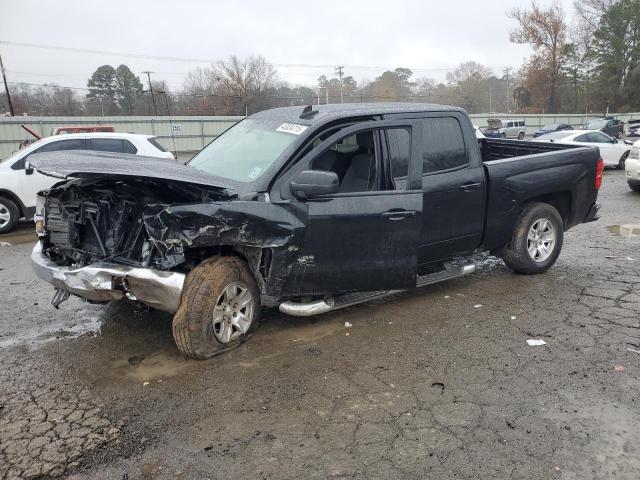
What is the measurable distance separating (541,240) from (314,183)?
3404 millimetres

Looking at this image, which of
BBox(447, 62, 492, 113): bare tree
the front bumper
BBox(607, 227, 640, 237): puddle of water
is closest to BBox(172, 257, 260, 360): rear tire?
the front bumper

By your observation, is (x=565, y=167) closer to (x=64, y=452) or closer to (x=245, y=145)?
(x=245, y=145)

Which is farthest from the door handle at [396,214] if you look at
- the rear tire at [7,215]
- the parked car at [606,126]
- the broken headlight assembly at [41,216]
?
the parked car at [606,126]

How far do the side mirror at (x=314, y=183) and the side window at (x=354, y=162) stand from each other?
518 mm

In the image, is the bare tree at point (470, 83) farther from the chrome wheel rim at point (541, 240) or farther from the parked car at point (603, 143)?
the chrome wheel rim at point (541, 240)

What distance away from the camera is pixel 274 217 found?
3992mm

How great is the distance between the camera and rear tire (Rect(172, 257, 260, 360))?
388cm

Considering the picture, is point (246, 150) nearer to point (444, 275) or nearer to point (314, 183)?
point (314, 183)

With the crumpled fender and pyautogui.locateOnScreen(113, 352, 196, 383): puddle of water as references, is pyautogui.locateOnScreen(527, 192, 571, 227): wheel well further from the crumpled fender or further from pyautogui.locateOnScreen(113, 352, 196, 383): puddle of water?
pyautogui.locateOnScreen(113, 352, 196, 383): puddle of water

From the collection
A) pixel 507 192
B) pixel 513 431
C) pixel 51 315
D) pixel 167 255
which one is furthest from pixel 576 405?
pixel 51 315

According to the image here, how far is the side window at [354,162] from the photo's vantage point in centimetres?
462

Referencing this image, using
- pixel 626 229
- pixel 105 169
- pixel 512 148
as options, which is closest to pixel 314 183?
pixel 105 169

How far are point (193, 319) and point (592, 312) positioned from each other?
3780mm

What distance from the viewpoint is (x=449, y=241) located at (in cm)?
511
